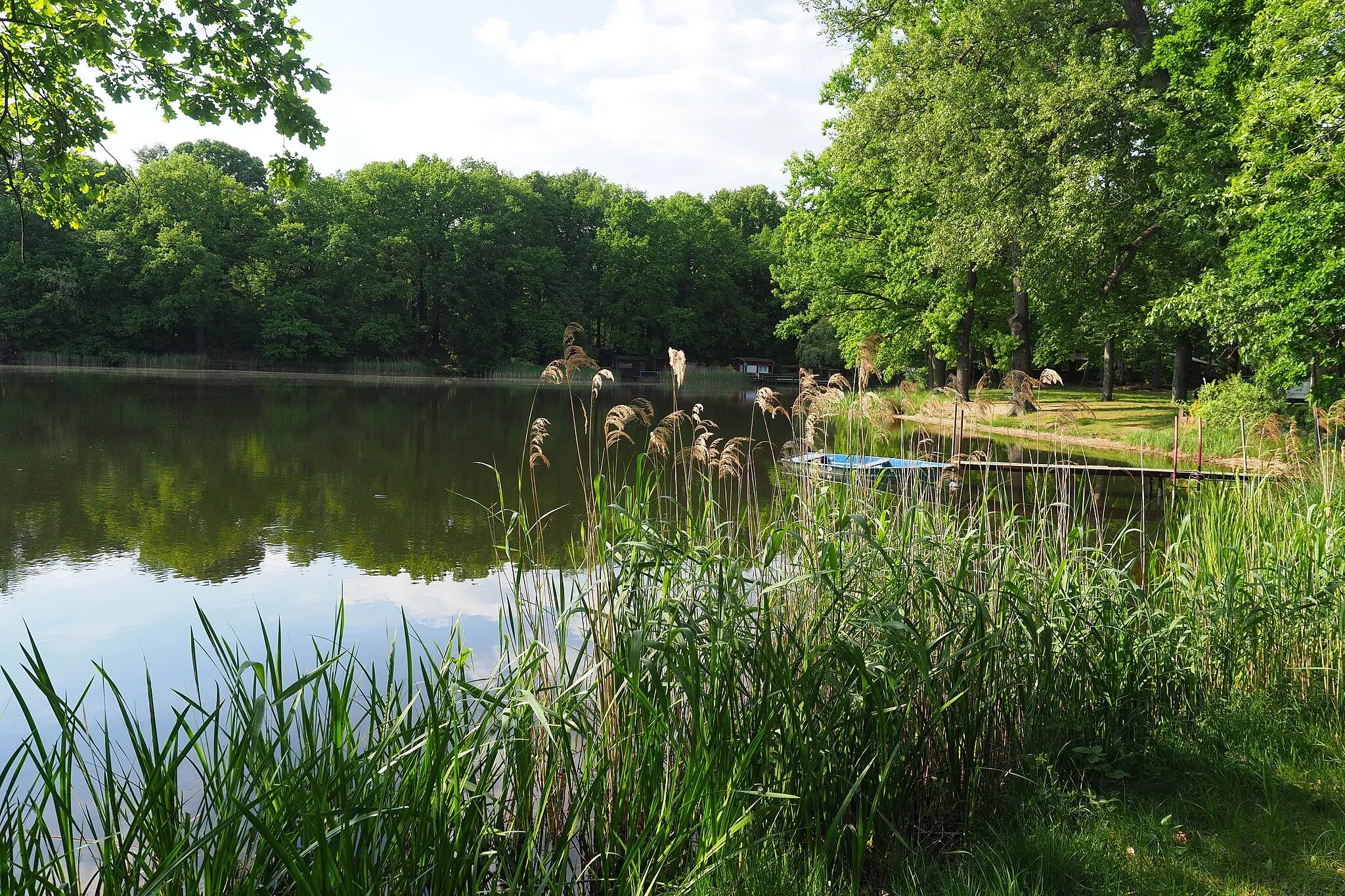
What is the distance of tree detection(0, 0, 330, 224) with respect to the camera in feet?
21.3

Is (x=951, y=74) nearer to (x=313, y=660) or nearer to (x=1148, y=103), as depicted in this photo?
(x=1148, y=103)

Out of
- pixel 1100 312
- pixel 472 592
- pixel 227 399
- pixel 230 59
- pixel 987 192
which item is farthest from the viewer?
pixel 227 399

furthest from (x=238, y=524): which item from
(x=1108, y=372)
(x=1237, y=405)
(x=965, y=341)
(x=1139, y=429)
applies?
(x=1108, y=372)

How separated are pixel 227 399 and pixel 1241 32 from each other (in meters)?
26.8

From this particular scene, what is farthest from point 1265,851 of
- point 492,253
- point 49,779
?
point 492,253

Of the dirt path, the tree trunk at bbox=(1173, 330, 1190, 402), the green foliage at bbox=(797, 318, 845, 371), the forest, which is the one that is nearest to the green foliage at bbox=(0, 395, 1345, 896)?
the forest

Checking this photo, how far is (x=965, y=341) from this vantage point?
26.1 m

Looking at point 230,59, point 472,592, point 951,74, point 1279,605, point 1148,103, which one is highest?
point 951,74

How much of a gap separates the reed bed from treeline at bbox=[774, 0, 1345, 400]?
6767 millimetres

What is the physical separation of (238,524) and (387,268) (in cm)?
4549

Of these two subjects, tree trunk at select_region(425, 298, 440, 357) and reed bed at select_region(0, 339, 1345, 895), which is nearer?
reed bed at select_region(0, 339, 1345, 895)

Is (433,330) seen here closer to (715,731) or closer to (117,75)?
(117,75)

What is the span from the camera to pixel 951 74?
61.0ft

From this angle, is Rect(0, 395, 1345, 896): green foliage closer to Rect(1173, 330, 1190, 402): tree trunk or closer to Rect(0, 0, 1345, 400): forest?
Rect(0, 0, 1345, 400): forest
